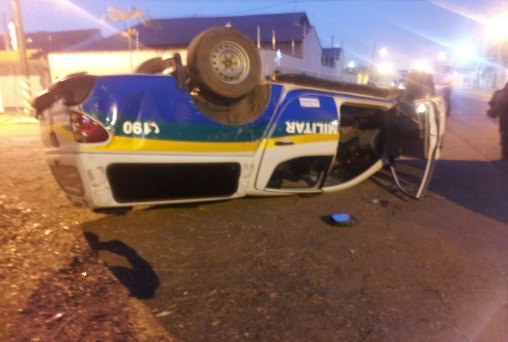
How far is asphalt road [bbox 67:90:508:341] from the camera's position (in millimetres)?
2812

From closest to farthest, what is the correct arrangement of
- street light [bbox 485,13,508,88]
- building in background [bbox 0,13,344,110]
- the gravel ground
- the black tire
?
the gravel ground < the black tire < building in background [bbox 0,13,344,110] < street light [bbox 485,13,508,88]

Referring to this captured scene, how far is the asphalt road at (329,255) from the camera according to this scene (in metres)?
2.81

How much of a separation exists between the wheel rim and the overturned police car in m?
0.01

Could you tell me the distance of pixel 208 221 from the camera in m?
4.63

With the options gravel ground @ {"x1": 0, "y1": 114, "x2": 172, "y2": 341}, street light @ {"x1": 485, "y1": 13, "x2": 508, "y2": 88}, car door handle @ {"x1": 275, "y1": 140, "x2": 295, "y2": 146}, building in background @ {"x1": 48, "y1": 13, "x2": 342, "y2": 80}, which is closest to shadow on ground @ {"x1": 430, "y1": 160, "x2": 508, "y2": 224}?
car door handle @ {"x1": 275, "y1": 140, "x2": 295, "y2": 146}

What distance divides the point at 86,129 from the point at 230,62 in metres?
1.57

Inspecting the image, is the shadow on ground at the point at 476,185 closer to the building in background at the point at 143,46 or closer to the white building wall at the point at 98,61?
the building in background at the point at 143,46

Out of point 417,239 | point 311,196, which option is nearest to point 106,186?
point 311,196

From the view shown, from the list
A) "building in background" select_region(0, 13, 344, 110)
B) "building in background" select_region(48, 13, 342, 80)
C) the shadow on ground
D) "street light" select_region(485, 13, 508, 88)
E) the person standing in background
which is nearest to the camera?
the shadow on ground

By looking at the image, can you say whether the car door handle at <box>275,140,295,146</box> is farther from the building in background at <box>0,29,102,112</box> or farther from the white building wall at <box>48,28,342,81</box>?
the building in background at <box>0,29,102,112</box>

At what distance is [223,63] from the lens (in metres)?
4.32

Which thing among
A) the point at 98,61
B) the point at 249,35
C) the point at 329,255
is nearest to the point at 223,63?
the point at 329,255

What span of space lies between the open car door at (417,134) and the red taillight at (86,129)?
3856mm

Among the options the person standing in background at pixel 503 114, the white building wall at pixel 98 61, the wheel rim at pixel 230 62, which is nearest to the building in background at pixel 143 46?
the white building wall at pixel 98 61
